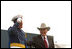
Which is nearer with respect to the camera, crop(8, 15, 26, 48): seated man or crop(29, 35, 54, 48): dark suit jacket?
crop(8, 15, 26, 48): seated man

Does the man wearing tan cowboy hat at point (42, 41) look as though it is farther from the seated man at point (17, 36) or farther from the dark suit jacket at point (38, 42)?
the seated man at point (17, 36)

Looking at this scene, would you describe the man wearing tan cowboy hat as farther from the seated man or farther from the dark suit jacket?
Answer: the seated man

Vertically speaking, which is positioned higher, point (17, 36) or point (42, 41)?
point (17, 36)

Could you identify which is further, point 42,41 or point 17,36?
point 42,41

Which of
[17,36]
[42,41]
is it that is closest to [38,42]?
[42,41]

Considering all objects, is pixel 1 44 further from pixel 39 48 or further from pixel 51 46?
pixel 51 46

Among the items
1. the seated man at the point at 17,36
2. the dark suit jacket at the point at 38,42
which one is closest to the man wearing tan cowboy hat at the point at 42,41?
the dark suit jacket at the point at 38,42

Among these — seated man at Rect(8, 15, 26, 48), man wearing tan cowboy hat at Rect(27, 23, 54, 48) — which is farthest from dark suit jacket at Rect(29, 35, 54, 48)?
seated man at Rect(8, 15, 26, 48)

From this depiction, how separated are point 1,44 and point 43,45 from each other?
2.35 feet

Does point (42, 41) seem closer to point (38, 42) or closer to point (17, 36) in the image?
point (38, 42)

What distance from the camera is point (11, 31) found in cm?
229

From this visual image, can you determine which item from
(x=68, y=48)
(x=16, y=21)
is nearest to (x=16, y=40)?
(x=16, y=21)

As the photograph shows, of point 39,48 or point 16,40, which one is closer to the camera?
point 16,40

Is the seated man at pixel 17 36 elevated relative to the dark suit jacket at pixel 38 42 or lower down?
elevated
